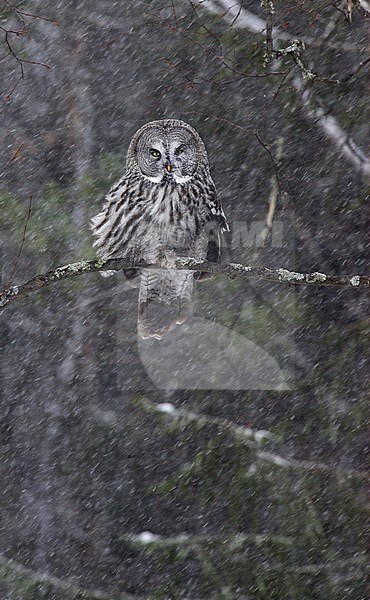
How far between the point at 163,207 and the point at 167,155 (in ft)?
1.13

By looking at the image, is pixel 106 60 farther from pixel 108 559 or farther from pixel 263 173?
pixel 108 559

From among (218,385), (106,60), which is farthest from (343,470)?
(106,60)

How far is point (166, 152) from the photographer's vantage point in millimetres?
4676

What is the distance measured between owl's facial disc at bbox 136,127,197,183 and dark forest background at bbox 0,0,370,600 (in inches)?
34.4

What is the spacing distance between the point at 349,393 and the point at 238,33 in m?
2.26

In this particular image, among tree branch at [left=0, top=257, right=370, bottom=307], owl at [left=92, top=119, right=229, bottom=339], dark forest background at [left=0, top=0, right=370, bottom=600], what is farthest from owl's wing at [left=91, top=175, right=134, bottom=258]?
dark forest background at [left=0, top=0, right=370, bottom=600]

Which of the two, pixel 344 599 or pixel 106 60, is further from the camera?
pixel 106 60

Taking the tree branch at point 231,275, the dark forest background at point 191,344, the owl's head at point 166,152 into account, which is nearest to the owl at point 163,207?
the owl's head at point 166,152

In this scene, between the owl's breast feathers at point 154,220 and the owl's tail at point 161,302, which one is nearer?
the owl's breast feathers at point 154,220

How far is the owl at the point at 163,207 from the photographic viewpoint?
14.5 feet

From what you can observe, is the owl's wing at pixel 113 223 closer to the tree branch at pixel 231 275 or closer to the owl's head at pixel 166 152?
the owl's head at pixel 166 152

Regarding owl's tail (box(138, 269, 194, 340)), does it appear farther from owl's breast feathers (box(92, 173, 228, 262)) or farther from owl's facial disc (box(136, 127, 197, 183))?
owl's facial disc (box(136, 127, 197, 183))

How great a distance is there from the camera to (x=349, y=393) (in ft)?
19.1

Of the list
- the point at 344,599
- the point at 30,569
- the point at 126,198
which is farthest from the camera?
the point at 30,569
